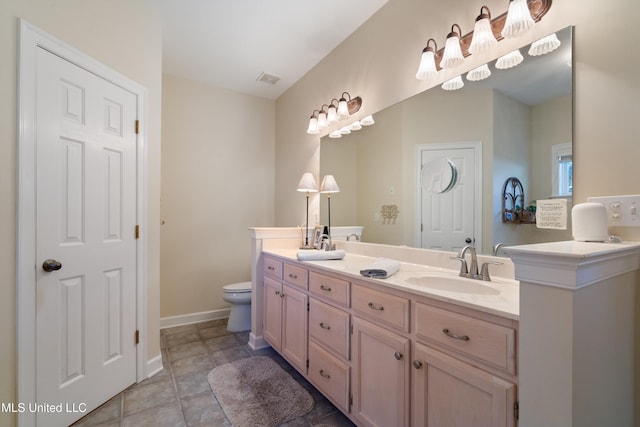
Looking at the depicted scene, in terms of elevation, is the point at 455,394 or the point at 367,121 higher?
the point at 367,121

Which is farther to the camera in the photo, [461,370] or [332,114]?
[332,114]

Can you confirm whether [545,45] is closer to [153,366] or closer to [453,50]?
[453,50]

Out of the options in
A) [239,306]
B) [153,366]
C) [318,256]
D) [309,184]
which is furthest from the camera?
[239,306]

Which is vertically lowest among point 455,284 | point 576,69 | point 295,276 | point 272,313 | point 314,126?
point 272,313

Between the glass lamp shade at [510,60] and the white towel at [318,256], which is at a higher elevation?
the glass lamp shade at [510,60]

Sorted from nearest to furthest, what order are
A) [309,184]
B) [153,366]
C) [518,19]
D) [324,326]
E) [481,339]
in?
1. [481,339]
2. [518,19]
3. [324,326]
4. [153,366]
5. [309,184]

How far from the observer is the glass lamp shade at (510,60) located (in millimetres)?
1370

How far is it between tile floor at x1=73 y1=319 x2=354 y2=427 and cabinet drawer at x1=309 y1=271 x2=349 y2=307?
0.67 m

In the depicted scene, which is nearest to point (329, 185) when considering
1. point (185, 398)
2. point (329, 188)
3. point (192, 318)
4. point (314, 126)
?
point (329, 188)

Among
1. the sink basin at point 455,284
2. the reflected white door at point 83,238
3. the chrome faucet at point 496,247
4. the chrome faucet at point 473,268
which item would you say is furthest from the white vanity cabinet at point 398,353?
the reflected white door at point 83,238

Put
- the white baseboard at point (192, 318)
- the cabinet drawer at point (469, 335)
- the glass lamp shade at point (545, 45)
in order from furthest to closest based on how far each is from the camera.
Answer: the white baseboard at point (192, 318), the glass lamp shade at point (545, 45), the cabinet drawer at point (469, 335)

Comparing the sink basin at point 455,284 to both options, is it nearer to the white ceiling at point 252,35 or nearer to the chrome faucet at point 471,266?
the chrome faucet at point 471,266

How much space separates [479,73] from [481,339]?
4.33 ft

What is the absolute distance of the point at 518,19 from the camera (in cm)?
128
